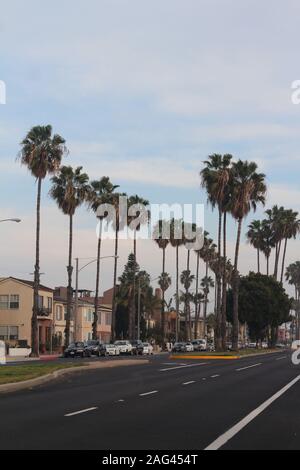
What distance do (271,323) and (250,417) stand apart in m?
81.7

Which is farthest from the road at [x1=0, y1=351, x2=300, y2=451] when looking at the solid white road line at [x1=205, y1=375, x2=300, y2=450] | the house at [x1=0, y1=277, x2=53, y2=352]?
the house at [x1=0, y1=277, x2=53, y2=352]

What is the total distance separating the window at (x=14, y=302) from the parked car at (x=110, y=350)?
19082 millimetres

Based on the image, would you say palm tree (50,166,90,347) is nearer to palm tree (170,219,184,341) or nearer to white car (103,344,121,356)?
white car (103,344,121,356)

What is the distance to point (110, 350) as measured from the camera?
68625 millimetres

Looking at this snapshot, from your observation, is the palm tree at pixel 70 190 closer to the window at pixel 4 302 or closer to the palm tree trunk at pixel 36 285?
the palm tree trunk at pixel 36 285

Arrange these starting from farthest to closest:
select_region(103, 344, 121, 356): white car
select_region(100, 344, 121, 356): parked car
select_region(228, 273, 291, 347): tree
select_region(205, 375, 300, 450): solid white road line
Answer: select_region(228, 273, 291, 347): tree, select_region(103, 344, 121, 356): white car, select_region(100, 344, 121, 356): parked car, select_region(205, 375, 300, 450): solid white road line

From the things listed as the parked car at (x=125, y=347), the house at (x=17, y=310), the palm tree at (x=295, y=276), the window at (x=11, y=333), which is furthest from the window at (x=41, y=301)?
the palm tree at (x=295, y=276)

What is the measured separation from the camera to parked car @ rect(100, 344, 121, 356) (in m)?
67.3

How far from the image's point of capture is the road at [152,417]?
1218 cm

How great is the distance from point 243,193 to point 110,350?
61.2ft

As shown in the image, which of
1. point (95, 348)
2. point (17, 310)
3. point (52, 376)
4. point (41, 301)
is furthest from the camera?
point (41, 301)

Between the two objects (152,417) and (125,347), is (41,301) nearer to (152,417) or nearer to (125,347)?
(125,347)

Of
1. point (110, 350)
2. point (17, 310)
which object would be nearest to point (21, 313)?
point (17, 310)

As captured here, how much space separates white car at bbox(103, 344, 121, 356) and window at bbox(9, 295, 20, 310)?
19.2 m
